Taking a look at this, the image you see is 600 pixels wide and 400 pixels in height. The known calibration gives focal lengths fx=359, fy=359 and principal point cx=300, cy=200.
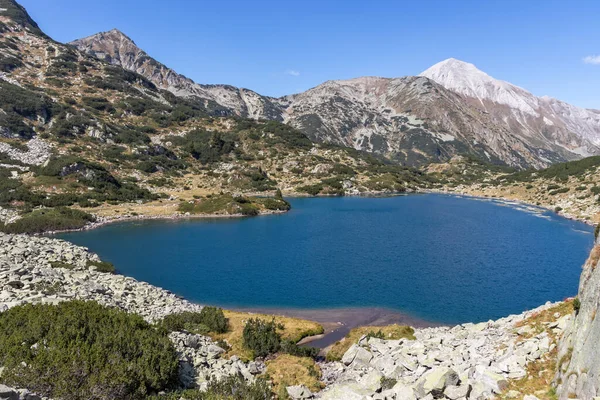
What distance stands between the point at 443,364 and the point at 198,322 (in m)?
21.7

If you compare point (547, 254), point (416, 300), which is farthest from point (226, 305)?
point (547, 254)

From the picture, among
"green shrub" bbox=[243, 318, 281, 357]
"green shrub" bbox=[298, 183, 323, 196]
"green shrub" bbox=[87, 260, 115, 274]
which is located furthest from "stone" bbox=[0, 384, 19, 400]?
"green shrub" bbox=[298, 183, 323, 196]

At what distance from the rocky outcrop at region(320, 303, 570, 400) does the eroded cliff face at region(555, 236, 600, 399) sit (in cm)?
254

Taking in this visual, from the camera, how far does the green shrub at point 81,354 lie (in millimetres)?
16297

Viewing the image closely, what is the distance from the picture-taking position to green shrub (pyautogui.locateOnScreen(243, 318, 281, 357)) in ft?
97.3

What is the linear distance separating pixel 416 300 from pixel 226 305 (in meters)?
23.0

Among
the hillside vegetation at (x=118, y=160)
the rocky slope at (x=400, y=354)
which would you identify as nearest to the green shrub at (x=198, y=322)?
the rocky slope at (x=400, y=354)

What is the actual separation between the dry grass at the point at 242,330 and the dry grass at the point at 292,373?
2595 mm

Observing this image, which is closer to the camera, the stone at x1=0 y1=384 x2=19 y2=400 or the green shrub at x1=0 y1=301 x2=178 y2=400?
the stone at x1=0 y1=384 x2=19 y2=400

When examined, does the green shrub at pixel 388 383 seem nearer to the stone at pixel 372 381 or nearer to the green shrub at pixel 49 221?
the stone at pixel 372 381

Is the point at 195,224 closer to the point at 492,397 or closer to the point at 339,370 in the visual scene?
the point at 339,370

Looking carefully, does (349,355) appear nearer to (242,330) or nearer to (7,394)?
(242,330)

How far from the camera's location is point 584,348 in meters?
14.4

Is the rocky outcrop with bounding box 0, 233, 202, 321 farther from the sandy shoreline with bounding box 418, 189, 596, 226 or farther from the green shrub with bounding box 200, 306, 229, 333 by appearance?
the sandy shoreline with bounding box 418, 189, 596, 226
